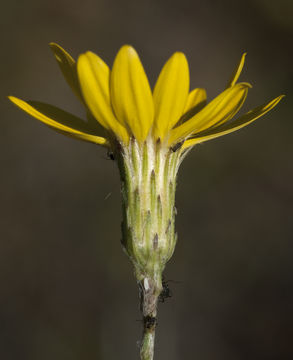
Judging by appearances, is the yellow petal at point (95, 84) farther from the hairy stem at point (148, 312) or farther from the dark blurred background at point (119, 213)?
the dark blurred background at point (119, 213)

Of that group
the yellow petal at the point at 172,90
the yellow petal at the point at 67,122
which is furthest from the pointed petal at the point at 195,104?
the yellow petal at the point at 67,122

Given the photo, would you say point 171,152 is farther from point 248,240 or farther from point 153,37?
point 153,37

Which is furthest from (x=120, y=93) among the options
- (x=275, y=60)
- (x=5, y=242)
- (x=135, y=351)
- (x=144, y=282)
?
(x=275, y=60)

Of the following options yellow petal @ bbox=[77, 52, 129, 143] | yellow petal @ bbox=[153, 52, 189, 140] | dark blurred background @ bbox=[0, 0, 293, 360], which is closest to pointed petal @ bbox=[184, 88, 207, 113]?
yellow petal @ bbox=[153, 52, 189, 140]

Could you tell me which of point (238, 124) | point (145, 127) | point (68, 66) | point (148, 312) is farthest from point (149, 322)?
point (68, 66)

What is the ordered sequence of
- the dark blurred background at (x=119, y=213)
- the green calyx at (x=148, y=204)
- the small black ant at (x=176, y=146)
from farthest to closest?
the dark blurred background at (x=119, y=213)
the small black ant at (x=176, y=146)
the green calyx at (x=148, y=204)

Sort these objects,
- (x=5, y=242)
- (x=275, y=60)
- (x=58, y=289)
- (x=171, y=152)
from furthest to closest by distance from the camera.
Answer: (x=275, y=60) → (x=5, y=242) → (x=58, y=289) → (x=171, y=152)

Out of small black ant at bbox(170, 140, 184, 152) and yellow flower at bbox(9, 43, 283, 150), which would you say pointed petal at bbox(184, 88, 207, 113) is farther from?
small black ant at bbox(170, 140, 184, 152)
